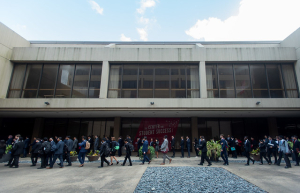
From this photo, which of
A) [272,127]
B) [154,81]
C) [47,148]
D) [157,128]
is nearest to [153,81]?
[154,81]

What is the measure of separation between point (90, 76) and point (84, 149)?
23.9 feet

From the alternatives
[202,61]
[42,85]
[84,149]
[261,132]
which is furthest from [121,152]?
[261,132]

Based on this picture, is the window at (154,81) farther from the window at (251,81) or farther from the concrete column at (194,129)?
the concrete column at (194,129)

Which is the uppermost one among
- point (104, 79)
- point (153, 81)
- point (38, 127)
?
point (153, 81)

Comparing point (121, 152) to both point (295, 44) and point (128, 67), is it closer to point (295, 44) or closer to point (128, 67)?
point (128, 67)

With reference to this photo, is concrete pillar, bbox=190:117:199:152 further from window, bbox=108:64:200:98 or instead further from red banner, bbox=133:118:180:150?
window, bbox=108:64:200:98

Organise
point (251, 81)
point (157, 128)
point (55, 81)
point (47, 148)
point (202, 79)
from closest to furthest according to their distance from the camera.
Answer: point (47, 148) < point (202, 79) < point (251, 81) < point (55, 81) < point (157, 128)

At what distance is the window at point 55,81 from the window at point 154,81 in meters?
1.72

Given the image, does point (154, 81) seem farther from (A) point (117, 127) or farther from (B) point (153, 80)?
(A) point (117, 127)

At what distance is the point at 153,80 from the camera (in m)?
14.4

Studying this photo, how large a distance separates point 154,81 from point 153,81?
9 centimetres

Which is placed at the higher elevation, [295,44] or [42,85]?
[295,44]

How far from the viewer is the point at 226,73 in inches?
558

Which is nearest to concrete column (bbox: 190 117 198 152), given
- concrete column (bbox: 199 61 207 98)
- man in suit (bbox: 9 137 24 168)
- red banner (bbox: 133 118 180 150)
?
red banner (bbox: 133 118 180 150)
